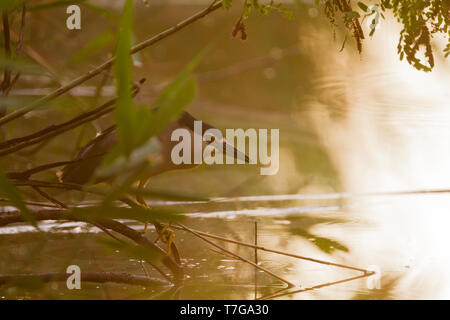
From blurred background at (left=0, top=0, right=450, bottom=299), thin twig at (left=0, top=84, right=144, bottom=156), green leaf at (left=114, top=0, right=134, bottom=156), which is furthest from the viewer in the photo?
blurred background at (left=0, top=0, right=450, bottom=299)

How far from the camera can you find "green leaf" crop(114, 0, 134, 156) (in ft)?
3.19

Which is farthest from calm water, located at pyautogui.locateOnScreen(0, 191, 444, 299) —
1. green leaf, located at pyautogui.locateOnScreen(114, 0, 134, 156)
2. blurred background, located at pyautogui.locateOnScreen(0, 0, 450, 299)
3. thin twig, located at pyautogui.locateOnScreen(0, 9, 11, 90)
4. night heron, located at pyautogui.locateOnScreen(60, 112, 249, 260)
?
green leaf, located at pyautogui.locateOnScreen(114, 0, 134, 156)

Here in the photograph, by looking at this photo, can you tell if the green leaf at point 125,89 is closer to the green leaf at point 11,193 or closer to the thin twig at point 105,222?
the green leaf at point 11,193

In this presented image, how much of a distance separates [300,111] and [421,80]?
0.57 meters

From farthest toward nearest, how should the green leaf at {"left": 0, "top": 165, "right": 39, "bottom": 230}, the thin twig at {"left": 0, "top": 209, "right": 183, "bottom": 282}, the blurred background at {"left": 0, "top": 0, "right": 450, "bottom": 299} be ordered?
the blurred background at {"left": 0, "top": 0, "right": 450, "bottom": 299}, the thin twig at {"left": 0, "top": 209, "right": 183, "bottom": 282}, the green leaf at {"left": 0, "top": 165, "right": 39, "bottom": 230}

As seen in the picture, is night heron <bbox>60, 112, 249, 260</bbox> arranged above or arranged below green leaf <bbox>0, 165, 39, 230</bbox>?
above

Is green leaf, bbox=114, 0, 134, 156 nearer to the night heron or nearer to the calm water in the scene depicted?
the calm water

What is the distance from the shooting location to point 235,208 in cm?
234

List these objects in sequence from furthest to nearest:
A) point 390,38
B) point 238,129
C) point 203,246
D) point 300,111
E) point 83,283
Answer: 1. point 390,38
2. point 300,111
3. point 238,129
4. point 203,246
5. point 83,283

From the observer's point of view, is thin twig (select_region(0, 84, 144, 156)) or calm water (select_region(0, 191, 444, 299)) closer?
thin twig (select_region(0, 84, 144, 156))

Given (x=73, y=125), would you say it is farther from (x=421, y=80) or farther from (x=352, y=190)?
(x=421, y=80)

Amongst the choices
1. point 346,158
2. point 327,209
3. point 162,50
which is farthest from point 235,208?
point 162,50

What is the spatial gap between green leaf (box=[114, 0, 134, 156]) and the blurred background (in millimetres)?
120

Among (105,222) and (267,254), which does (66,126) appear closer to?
(105,222)
